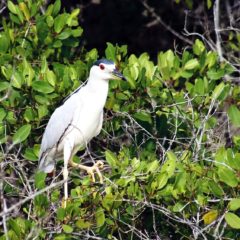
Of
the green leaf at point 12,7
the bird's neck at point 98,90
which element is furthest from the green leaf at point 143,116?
the green leaf at point 12,7

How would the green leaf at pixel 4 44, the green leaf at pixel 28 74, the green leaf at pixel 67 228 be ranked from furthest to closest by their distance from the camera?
the green leaf at pixel 4 44 → the green leaf at pixel 28 74 → the green leaf at pixel 67 228

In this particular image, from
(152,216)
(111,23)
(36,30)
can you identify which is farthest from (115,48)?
(111,23)

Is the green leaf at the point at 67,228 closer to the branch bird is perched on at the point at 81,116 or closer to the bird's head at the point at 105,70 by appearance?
the branch bird is perched on at the point at 81,116

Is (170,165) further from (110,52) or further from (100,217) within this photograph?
(110,52)

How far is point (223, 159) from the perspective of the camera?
5016 millimetres

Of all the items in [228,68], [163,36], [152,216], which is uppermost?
[228,68]

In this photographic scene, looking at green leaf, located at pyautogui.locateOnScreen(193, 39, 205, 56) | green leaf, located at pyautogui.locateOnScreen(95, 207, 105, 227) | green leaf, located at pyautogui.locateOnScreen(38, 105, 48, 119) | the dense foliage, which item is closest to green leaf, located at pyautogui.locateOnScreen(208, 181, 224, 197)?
the dense foliage

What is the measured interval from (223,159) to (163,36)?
425 centimetres

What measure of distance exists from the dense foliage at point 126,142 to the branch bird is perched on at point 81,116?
9 cm

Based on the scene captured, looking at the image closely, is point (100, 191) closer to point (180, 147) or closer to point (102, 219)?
point (102, 219)

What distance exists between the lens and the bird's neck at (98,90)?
5613 mm

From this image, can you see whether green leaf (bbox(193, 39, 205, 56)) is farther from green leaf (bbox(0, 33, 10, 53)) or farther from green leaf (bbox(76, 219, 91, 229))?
green leaf (bbox(76, 219, 91, 229))

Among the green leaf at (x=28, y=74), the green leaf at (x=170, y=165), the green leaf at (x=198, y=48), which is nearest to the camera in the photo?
the green leaf at (x=170, y=165)

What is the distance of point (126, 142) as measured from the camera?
6.16 meters
